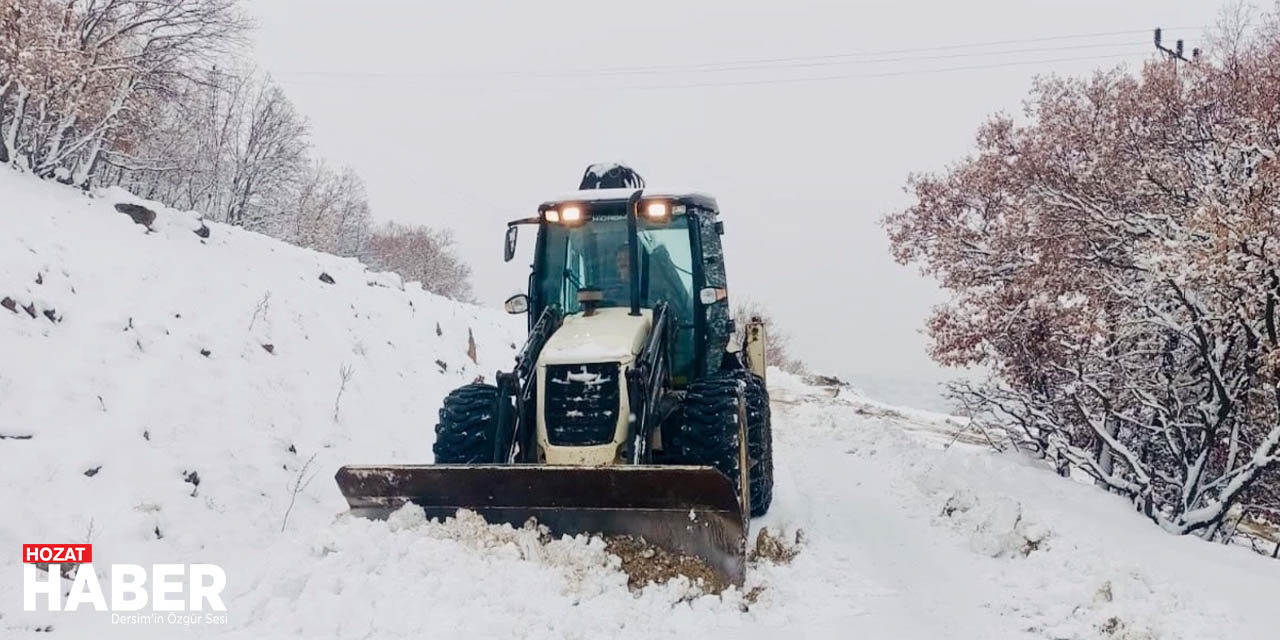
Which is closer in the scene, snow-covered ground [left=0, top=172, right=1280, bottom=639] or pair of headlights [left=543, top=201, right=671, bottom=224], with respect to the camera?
snow-covered ground [left=0, top=172, right=1280, bottom=639]

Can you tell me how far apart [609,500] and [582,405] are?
87 cm

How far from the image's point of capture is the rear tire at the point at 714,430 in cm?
562

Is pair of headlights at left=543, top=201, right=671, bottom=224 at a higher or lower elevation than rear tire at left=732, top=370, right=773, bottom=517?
higher

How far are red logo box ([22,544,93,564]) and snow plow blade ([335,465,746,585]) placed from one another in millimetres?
2238

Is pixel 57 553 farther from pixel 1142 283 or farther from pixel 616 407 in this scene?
pixel 1142 283

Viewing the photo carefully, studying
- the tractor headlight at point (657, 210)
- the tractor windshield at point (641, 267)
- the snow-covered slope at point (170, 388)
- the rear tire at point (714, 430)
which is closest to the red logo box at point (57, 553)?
the snow-covered slope at point (170, 388)

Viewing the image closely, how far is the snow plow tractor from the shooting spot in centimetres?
489

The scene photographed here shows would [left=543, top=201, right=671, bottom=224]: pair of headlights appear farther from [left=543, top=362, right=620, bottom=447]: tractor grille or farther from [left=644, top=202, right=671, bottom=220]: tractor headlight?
[left=543, top=362, right=620, bottom=447]: tractor grille

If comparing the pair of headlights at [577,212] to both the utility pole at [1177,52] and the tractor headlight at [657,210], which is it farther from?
the utility pole at [1177,52]

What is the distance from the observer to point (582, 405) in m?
5.57

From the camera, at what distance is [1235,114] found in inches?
323

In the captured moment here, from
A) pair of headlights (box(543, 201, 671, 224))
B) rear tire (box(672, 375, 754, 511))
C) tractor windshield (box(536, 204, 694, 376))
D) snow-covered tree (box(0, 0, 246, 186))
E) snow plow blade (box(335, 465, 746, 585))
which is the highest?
snow-covered tree (box(0, 0, 246, 186))

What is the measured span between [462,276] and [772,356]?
22.4 m

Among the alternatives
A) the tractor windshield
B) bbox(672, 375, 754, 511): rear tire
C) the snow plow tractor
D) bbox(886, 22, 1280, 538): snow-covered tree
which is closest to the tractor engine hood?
the snow plow tractor
